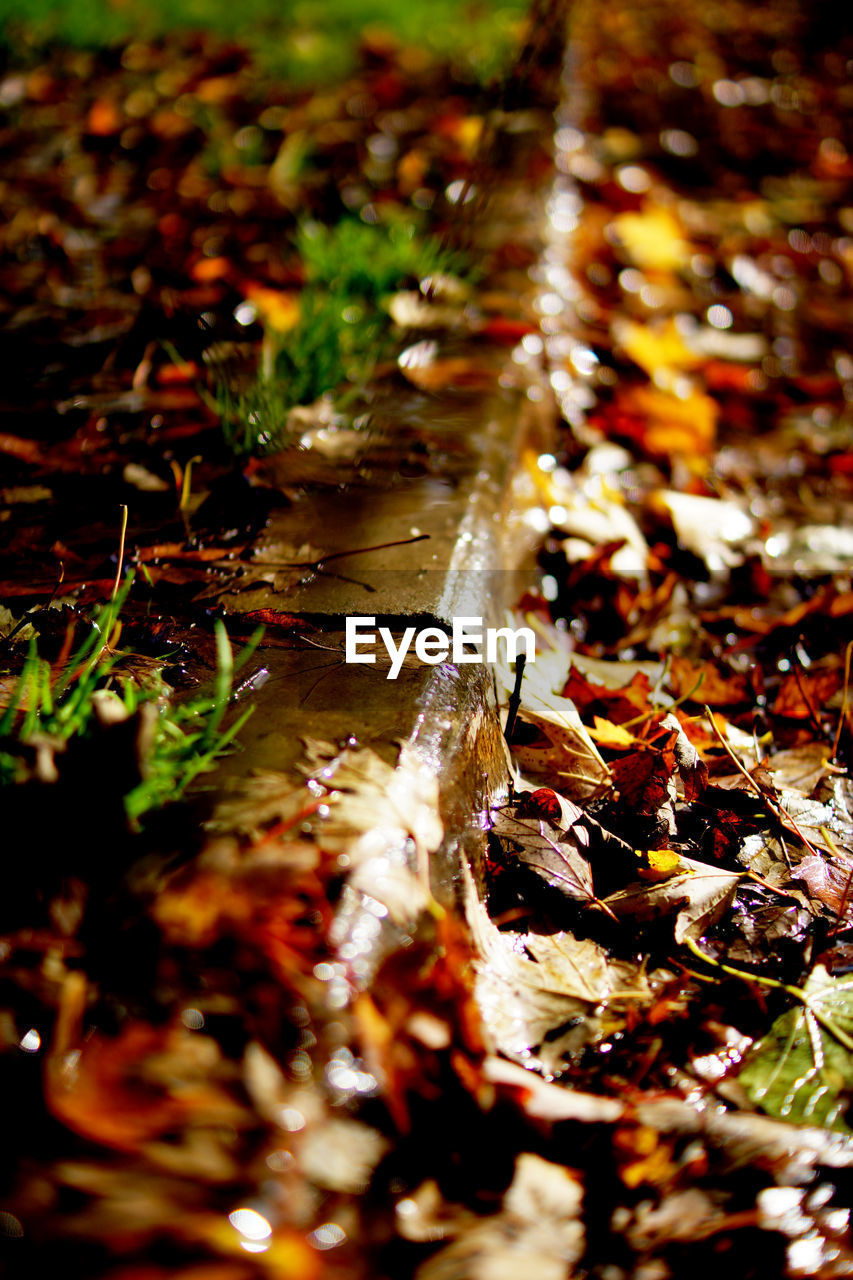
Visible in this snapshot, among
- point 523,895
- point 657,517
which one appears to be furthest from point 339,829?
point 657,517

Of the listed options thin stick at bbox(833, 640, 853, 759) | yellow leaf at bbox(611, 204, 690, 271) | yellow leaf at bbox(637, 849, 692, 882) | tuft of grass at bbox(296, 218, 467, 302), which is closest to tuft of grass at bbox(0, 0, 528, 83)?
yellow leaf at bbox(611, 204, 690, 271)

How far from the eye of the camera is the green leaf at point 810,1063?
2.63 ft

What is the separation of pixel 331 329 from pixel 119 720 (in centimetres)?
108

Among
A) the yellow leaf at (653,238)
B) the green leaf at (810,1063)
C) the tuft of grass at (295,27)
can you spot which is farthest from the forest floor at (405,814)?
the tuft of grass at (295,27)

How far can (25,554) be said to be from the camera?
3.92ft

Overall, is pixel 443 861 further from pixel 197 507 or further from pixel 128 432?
pixel 128 432

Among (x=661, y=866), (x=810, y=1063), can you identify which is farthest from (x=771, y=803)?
(x=810, y=1063)

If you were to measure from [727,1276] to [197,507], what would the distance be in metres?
1.21

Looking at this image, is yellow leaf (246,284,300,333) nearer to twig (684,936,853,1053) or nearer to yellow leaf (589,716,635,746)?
yellow leaf (589,716,635,746)

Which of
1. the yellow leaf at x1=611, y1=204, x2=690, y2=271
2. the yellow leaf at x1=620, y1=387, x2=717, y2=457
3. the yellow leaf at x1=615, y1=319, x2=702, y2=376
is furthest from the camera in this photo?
the yellow leaf at x1=611, y1=204, x2=690, y2=271

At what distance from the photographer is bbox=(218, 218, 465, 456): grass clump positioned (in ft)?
4.50

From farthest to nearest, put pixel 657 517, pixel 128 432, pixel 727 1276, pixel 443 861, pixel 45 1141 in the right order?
pixel 657 517 → pixel 128 432 → pixel 443 861 → pixel 727 1276 → pixel 45 1141

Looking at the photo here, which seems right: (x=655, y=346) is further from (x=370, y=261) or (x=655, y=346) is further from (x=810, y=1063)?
(x=810, y=1063)

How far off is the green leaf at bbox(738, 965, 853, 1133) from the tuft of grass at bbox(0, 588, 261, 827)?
0.68 meters
